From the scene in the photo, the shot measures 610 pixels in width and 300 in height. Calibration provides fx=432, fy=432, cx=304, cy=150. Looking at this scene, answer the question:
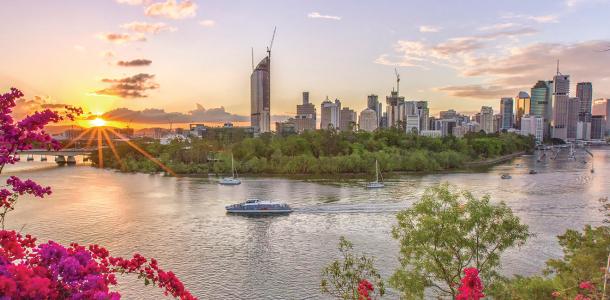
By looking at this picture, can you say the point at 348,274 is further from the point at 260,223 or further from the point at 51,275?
the point at 260,223

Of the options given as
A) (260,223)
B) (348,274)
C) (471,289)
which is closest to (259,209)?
(260,223)

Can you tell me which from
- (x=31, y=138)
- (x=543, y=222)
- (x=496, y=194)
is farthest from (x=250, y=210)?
(x=31, y=138)

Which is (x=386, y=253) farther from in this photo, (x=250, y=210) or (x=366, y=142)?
(x=366, y=142)

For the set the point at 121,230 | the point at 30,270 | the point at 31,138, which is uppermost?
the point at 31,138

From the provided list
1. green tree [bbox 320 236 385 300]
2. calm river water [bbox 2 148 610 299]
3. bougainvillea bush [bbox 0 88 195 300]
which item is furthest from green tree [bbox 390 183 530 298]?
bougainvillea bush [bbox 0 88 195 300]

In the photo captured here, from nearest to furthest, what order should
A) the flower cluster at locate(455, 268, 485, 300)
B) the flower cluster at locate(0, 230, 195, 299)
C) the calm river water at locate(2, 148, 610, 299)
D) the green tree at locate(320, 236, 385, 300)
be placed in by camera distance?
the flower cluster at locate(0, 230, 195, 299) < the flower cluster at locate(455, 268, 485, 300) < the green tree at locate(320, 236, 385, 300) < the calm river water at locate(2, 148, 610, 299)

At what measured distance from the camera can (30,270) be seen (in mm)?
3373

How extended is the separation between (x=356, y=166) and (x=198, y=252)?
1593 inches

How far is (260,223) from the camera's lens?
94.7 feet

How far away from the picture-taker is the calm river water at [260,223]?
18.8m

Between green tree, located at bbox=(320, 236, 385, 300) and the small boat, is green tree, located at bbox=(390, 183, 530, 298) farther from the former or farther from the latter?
the small boat

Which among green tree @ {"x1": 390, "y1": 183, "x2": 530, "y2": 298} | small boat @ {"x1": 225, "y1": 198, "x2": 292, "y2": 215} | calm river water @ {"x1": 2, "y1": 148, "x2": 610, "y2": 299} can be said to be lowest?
calm river water @ {"x1": 2, "y1": 148, "x2": 610, "y2": 299}

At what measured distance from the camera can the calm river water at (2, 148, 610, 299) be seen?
1875cm

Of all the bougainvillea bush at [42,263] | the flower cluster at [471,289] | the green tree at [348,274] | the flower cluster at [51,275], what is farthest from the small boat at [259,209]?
the flower cluster at [51,275]
